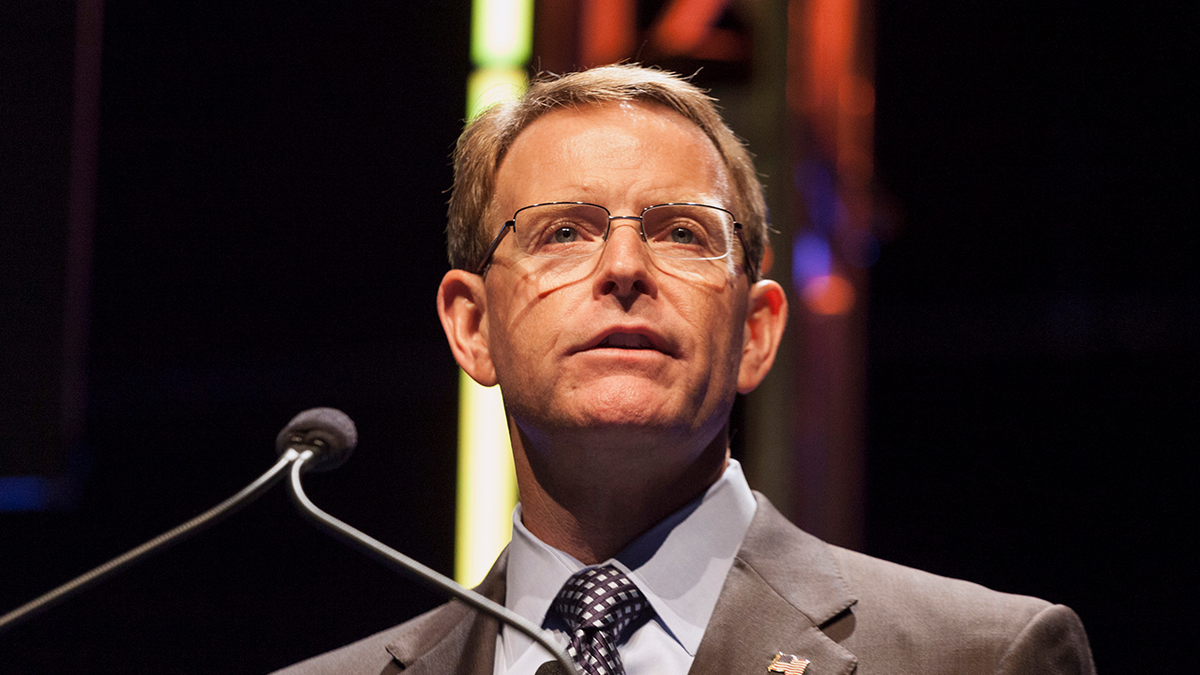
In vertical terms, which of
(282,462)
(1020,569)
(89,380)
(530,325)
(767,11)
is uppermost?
(767,11)

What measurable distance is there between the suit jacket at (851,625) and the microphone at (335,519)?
26cm

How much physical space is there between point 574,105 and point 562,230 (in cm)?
25

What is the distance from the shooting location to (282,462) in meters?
1.39

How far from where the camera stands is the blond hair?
1.77 metres

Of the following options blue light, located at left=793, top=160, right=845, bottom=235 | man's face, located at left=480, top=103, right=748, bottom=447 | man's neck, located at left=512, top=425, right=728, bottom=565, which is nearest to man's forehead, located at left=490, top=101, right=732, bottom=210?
man's face, located at left=480, top=103, right=748, bottom=447

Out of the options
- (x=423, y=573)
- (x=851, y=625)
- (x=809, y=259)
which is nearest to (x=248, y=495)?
(x=423, y=573)

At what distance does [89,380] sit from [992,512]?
117 inches

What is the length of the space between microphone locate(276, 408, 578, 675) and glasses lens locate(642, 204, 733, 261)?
0.55 meters

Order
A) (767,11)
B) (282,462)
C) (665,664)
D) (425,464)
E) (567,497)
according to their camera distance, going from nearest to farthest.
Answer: (282,462) → (665,664) → (567,497) → (767,11) → (425,464)

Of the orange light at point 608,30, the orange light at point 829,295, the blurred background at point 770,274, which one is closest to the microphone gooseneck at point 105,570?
the blurred background at point 770,274

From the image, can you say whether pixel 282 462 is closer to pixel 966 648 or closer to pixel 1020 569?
pixel 966 648

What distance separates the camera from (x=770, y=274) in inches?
124

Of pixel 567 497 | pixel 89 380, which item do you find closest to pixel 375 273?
pixel 89 380

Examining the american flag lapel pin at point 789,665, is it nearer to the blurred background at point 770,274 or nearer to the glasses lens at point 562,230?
the glasses lens at point 562,230
